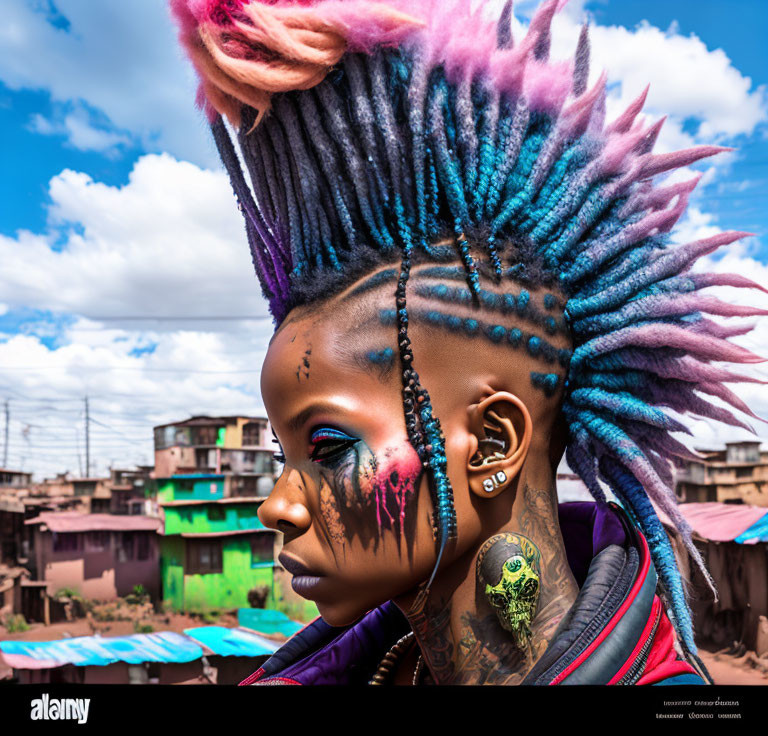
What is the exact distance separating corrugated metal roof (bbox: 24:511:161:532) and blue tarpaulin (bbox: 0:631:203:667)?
6638 millimetres

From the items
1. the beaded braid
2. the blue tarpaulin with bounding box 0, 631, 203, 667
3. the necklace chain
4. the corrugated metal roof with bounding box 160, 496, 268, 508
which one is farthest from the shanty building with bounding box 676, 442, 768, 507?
the beaded braid

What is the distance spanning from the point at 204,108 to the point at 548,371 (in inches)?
44.7

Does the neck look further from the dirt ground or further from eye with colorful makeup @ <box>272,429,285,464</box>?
the dirt ground

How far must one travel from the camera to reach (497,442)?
146cm

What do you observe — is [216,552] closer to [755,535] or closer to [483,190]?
[755,535]

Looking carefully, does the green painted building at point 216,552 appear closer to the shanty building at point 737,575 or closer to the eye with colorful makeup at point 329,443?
the shanty building at point 737,575

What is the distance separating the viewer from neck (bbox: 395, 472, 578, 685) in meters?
1.45

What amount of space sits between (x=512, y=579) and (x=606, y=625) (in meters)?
0.22

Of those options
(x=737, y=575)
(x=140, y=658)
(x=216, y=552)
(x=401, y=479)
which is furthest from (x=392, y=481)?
(x=216, y=552)

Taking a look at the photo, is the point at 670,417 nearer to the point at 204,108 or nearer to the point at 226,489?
the point at 204,108

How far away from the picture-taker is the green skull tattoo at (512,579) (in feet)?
4.63

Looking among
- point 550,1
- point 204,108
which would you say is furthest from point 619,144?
point 204,108

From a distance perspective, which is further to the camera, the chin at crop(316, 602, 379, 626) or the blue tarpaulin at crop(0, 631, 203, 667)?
the blue tarpaulin at crop(0, 631, 203, 667)

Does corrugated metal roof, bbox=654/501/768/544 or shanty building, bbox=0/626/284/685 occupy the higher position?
corrugated metal roof, bbox=654/501/768/544
